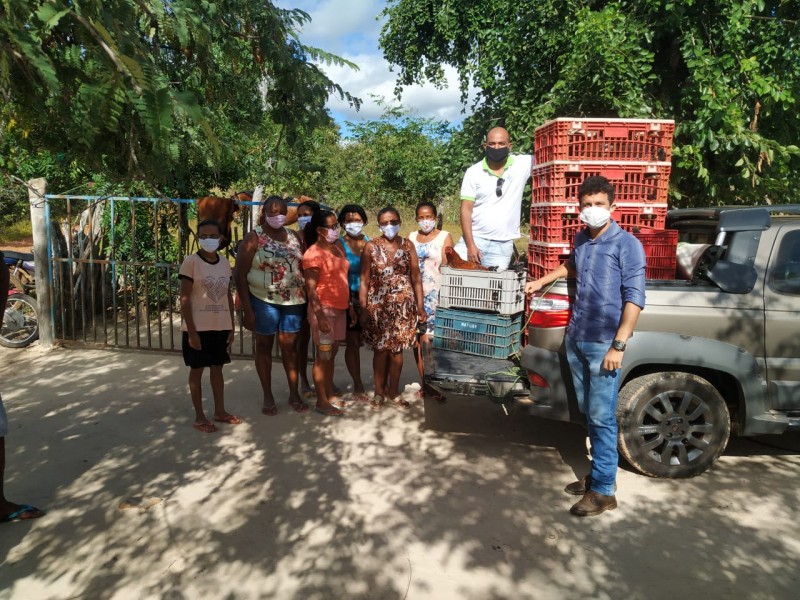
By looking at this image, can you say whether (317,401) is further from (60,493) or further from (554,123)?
(554,123)

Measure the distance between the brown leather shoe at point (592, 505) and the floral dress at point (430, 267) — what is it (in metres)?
2.33

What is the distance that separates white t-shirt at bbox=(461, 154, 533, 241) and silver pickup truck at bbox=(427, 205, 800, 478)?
1262mm

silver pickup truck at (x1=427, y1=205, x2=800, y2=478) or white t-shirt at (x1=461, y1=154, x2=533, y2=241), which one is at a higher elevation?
white t-shirt at (x1=461, y1=154, x2=533, y2=241)

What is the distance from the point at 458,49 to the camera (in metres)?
10.6

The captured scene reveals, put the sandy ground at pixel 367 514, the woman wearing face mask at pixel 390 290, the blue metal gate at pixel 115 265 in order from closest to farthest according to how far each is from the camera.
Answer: the sandy ground at pixel 367 514 → the woman wearing face mask at pixel 390 290 → the blue metal gate at pixel 115 265

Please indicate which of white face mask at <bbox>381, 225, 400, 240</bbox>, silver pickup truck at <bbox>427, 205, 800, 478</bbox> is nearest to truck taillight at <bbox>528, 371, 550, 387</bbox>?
silver pickup truck at <bbox>427, 205, 800, 478</bbox>

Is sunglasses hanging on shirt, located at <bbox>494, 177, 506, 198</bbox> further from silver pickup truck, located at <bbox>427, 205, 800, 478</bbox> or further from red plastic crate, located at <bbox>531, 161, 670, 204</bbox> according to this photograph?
silver pickup truck, located at <bbox>427, 205, 800, 478</bbox>

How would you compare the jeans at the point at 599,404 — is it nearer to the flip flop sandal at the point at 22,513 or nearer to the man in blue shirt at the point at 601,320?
the man in blue shirt at the point at 601,320

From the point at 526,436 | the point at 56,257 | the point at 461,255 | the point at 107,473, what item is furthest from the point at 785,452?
the point at 56,257

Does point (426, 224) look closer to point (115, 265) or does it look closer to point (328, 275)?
point (328, 275)

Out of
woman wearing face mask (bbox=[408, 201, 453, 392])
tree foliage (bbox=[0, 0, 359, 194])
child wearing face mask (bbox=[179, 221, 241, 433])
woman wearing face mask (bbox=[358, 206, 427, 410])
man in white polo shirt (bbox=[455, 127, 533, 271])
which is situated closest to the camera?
tree foliage (bbox=[0, 0, 359, 194])

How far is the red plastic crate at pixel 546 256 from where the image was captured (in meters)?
4.70

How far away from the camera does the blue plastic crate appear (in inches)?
181

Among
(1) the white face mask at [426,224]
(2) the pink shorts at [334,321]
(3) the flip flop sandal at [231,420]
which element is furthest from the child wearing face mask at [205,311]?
(1) the white face mask at [426,224]
